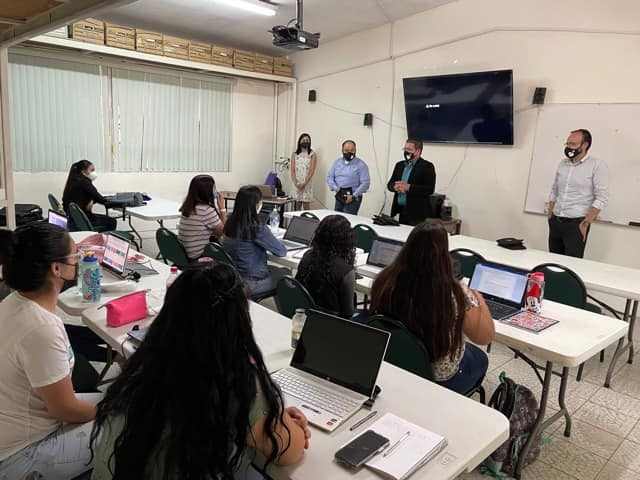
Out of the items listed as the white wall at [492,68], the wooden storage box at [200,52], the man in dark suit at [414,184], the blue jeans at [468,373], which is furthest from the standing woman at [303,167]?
the blue jeans at [468,373]

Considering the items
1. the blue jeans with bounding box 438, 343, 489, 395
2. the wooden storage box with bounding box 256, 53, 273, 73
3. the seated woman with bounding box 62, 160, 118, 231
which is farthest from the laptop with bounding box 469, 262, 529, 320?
the wooden storage box with bounding box 256, 53, 273, 73

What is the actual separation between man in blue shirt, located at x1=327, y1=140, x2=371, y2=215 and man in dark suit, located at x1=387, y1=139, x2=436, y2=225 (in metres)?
0.92

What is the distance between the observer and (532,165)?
5.19 meters

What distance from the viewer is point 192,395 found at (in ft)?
3.23

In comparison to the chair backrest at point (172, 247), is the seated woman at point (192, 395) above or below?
above

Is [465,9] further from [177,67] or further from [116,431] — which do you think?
[116,431]

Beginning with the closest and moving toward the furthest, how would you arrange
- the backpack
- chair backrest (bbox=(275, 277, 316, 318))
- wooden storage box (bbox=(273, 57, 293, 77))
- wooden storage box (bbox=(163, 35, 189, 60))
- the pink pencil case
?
the pink pencil case
the backpack
chair backrest (bbox=(275, 277, 316, 318))
wooden storage box (bbox=(163, 35, 189, 60))
wooden storage box (bbox=(273, 57, 293, 77))

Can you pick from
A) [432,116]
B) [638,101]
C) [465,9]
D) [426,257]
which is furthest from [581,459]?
[465,9]

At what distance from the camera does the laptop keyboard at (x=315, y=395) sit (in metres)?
1.43

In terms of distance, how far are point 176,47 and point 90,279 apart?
520 centimetres

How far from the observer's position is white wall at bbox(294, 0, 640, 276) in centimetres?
458

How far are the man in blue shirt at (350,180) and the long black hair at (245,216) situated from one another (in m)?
3.12

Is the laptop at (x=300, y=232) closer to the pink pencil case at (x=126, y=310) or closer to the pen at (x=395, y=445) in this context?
the pink pencil case at (x=126, y=310)

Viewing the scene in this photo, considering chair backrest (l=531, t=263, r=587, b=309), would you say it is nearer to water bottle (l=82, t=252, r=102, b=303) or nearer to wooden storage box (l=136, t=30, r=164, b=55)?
water bottle (l=82, t=252, r=102, b=303)
